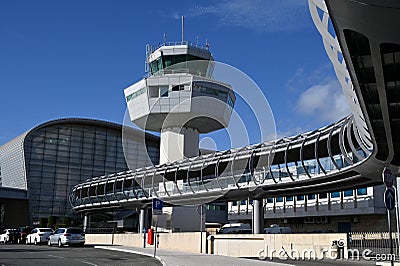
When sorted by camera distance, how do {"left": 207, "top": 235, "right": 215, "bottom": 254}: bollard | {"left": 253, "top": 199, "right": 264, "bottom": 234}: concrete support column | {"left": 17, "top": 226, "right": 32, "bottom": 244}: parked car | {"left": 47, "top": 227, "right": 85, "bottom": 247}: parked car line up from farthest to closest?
1. {"left": 17, "top": 226, "right": 32, "bottom": 244}: parked car
2. {"left": 253, "top": 199, "right": 264, "bottom": 234}: concrete support column
3. {"left": 47, "top": 227, "right": 85, "bottom": 247}: parked car
4. {"left": 207, "top": 235, "right": 215, "bottom": 254}: bollard

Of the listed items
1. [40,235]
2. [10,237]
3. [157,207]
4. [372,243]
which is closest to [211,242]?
[157,207]

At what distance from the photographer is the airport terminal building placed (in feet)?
266

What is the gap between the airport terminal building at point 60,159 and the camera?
80.9 m

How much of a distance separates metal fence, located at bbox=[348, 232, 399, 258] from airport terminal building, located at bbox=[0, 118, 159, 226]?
210 feet

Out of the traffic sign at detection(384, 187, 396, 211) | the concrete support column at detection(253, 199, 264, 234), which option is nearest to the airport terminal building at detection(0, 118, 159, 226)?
the concrete support column at detection(253, 199, 264, 234)

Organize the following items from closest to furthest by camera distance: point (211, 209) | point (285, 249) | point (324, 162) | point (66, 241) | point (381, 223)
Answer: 1. point (285, 249)
2. point (324, 162)
3. point (66, 241)
4. point (381, 223)
5. point (211, 209)

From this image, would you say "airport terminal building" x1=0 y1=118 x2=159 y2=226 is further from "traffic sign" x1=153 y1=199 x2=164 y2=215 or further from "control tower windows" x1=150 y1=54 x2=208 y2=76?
"traffic sign" x1=153 y1=199 x2=164 y2=215

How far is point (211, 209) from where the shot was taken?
78.6 meters

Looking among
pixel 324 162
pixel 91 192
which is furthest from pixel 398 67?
pixel 91 192

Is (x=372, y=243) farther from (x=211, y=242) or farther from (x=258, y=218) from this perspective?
(x=258, y=218)

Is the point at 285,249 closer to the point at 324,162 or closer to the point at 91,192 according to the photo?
the point at 324,162

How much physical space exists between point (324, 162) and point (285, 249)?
8.29 meters

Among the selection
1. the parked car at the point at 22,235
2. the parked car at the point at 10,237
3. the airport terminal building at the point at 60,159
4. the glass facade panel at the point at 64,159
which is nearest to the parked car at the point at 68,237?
the parked car at the point at 22,235

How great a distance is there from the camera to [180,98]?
54031 mm
